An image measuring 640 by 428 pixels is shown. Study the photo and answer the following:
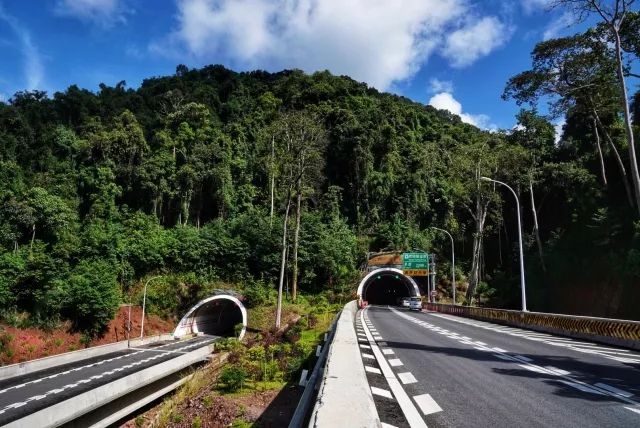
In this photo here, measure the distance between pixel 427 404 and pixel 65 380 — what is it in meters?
22.0

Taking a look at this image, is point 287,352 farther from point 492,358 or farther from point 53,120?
point 53,120

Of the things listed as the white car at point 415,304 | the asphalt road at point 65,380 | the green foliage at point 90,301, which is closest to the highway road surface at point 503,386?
the asphalt road at point 65,380

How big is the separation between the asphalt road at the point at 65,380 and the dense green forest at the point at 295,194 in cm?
829

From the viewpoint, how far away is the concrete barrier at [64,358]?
23905 mm

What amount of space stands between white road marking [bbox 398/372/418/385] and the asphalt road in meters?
12.4

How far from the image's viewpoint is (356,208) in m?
66.3

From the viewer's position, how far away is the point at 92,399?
1506 cm

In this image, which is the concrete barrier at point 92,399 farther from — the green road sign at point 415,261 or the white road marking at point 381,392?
the green road sign at point 415,261

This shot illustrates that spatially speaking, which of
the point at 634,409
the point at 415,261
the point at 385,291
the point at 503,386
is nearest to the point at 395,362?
the point at 503,386

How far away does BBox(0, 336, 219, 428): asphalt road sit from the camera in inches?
643

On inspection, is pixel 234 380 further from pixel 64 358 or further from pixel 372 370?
pixel 64 358

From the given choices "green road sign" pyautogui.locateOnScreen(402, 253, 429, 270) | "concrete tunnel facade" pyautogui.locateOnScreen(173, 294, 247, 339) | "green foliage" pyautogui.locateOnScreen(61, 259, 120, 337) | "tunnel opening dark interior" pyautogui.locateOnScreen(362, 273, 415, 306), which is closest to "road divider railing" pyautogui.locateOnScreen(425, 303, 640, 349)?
"concrete tunnel facade" pyautogui.locateOnScreen(173, 294, 247, 339)

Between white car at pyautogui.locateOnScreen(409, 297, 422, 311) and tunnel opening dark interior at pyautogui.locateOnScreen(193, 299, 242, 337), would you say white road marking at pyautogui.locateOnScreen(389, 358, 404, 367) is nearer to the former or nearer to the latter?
white car at pyautogui.locateOnScreen(409, 297, 422, 311)

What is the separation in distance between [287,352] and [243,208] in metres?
45.9
